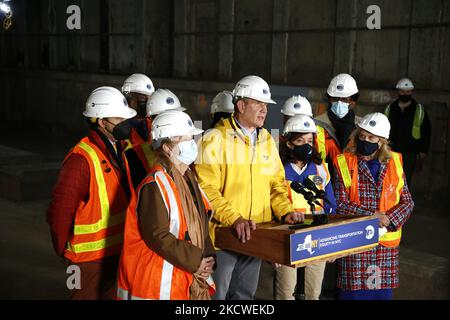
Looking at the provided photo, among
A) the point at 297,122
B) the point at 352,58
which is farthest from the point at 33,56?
the point at 297,122

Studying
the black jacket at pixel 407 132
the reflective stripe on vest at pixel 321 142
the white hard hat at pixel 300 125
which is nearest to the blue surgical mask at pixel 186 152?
the white hard hat at pixel 300 125

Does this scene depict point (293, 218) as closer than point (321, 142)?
Yes

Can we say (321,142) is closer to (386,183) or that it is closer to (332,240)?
(386,183)

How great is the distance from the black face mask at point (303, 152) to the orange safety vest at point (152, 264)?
1.56 meters

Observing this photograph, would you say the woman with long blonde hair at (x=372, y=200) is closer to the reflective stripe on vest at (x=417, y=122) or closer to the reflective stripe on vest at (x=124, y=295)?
the reflective stripe on vest at (x=124, y=295)

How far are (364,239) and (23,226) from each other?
618 centimetres

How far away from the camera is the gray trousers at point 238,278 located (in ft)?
14.1

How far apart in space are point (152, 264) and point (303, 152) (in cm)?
181

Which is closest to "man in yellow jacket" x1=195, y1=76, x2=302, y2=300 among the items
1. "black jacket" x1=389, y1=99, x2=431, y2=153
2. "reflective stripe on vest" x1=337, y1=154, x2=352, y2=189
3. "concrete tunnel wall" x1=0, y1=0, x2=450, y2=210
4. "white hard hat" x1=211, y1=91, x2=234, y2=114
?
"reflective stripe on vest" x1=337, y1=154, x2=352, y2=189

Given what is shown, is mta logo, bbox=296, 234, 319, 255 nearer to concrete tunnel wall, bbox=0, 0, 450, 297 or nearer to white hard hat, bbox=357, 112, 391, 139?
white hard hat, bbox=357, 112, 391, 139

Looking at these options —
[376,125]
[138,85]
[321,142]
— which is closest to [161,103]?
[138,85]

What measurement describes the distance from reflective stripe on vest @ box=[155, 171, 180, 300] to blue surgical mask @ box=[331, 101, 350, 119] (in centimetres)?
297

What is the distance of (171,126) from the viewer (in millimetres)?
3557
